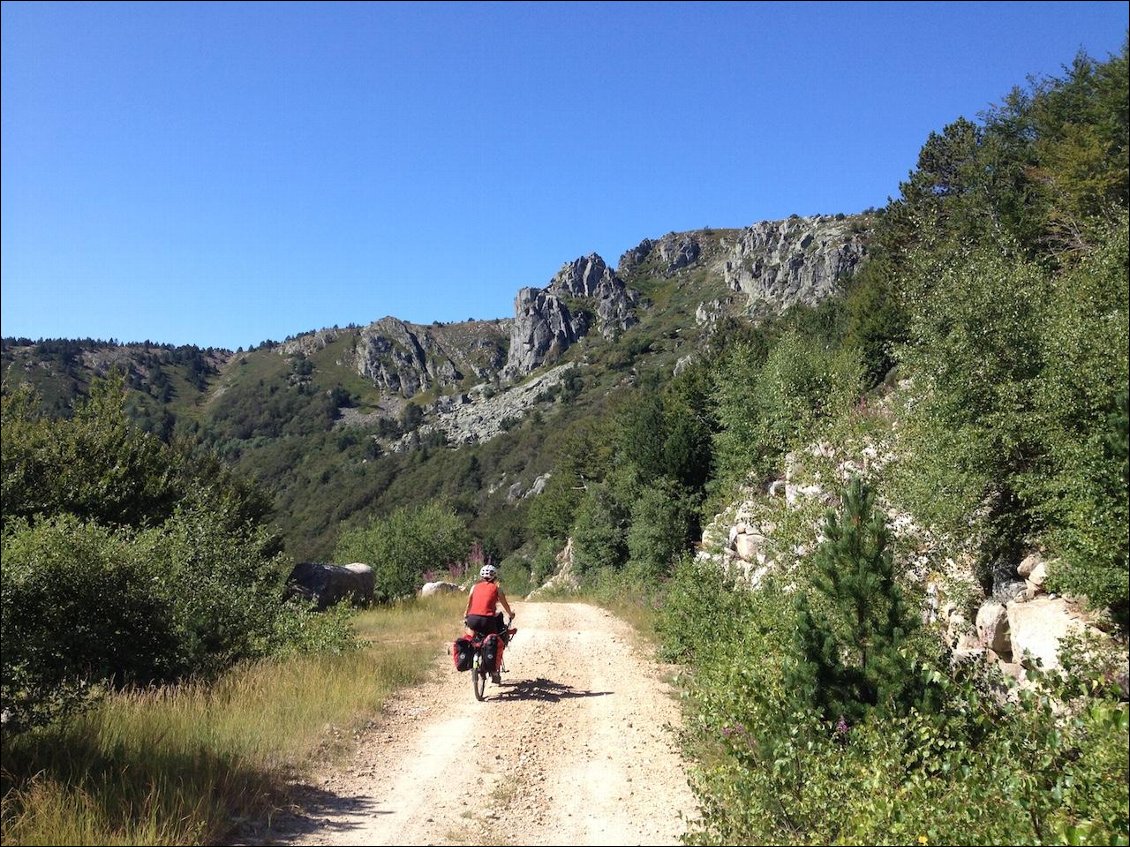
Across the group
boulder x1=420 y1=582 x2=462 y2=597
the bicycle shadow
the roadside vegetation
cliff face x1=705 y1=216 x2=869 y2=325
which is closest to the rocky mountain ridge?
cliff face x1=705 y1=216 x2=869 y2=325

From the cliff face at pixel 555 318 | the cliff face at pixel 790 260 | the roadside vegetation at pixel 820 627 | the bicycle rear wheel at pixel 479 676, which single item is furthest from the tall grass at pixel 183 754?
the cliff face at pixel 555 318

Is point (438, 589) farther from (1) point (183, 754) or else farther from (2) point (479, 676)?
(1) point (183, 754)

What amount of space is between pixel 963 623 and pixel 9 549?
10.6m

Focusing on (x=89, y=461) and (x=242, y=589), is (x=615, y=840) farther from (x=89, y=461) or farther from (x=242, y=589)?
(x=89, y=461)

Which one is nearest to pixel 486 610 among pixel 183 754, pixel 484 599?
pixel 484 599

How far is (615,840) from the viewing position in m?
5.23

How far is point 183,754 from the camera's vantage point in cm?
639

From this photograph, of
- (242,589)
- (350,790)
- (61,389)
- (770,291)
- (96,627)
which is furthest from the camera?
(61,389)

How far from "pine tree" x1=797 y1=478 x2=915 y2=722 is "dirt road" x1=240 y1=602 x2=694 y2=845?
1750 millimetres

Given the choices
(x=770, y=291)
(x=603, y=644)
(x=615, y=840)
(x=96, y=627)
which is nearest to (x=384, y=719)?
(x=96, y=627)

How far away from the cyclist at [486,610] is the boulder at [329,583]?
38.1ft

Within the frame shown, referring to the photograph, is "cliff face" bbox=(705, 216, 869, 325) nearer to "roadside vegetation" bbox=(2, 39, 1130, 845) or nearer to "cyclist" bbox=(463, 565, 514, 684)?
"roadside vegetation" bbox=(2, 39, 1130, 845)

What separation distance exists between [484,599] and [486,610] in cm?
17

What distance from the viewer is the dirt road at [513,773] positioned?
5.36 meters
